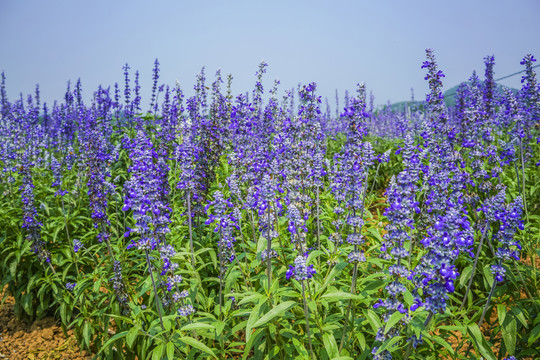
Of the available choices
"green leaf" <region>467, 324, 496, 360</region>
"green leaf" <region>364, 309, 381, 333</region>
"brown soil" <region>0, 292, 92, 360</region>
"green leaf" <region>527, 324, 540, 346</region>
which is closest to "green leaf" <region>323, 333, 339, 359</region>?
"green leaf" <region>364, 309, 381, 333</region>

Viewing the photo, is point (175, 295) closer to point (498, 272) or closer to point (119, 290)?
point (119, 290)

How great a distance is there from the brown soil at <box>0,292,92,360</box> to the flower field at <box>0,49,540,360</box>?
0.18 metres

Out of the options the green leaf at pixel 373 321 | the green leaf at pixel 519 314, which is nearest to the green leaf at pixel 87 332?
the green leaf at pixel 373 321

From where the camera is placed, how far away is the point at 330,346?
2.90m

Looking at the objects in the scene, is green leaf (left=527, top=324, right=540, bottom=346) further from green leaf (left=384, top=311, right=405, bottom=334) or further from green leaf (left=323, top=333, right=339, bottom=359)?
green leaf (left=323, top=333, right=339, bottom=359)

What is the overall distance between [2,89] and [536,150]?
67.4ft

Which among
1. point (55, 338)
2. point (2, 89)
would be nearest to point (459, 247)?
point (55, 338)

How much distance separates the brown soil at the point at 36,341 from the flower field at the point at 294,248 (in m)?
0.18

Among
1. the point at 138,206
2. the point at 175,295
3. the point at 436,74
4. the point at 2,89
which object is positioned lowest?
the point at 175,295

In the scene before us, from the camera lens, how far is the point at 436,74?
14.2 feet

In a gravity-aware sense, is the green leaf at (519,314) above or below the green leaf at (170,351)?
below

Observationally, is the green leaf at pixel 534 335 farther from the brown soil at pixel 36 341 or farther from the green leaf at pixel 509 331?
the brown soil at pixel 36 341

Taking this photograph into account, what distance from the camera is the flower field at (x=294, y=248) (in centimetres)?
288

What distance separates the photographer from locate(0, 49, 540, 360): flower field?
288 centimetres
